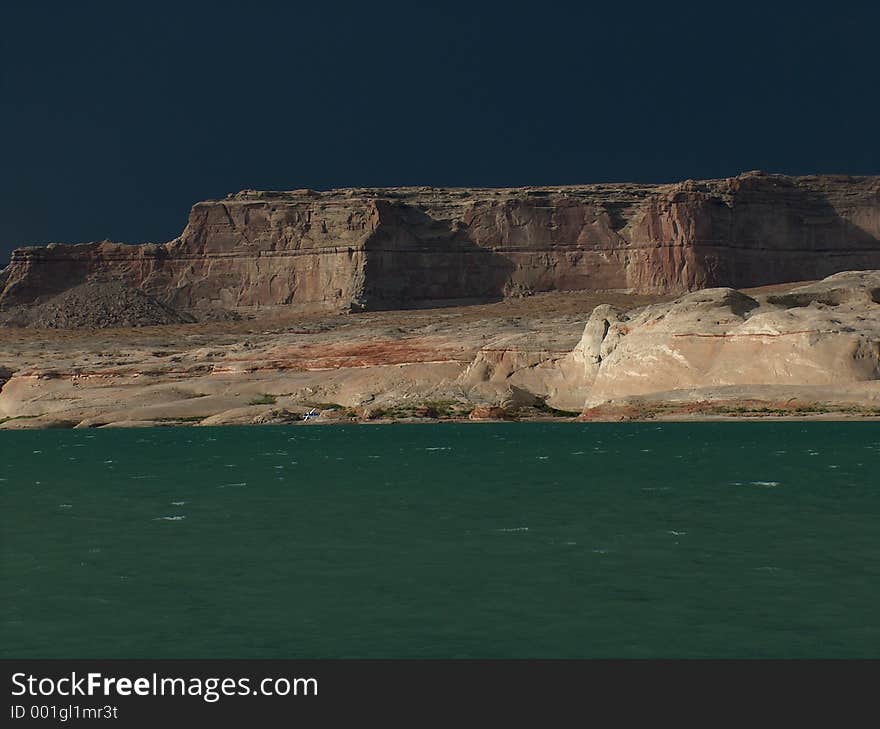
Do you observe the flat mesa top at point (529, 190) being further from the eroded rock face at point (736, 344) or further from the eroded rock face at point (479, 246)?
the eroded rock face at point (736, 344)

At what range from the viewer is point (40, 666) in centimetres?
1828

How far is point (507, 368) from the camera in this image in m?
95.2

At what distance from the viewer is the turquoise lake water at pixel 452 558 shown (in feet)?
66.5

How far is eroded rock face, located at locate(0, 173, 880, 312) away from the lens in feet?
555

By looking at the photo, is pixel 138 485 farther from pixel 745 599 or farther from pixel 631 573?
pixel 745 599

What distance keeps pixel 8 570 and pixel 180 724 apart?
12347 millimetres

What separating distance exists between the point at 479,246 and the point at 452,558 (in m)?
147

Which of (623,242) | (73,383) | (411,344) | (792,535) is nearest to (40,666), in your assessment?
(792,535)

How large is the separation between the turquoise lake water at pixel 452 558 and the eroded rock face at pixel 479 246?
11620cm

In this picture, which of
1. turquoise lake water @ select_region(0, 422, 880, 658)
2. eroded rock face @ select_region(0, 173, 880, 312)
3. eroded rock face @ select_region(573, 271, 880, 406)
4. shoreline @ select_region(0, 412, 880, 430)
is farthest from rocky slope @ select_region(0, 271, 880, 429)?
eroded rock face @ select_region(0, 173, 880, 312)

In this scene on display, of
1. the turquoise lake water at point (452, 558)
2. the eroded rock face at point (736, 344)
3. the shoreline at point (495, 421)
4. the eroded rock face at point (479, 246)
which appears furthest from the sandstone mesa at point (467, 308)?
the turquoise lake water at point (452, 558)

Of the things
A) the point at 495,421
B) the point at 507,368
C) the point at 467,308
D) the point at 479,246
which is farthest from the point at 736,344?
the point at 479,246

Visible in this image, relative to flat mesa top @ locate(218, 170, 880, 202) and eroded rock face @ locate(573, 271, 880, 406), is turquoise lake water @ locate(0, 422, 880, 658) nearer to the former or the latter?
eroded rock face @ locate(573, 271, 880, 406)

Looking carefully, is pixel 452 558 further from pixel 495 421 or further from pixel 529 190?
pixel 529 190
